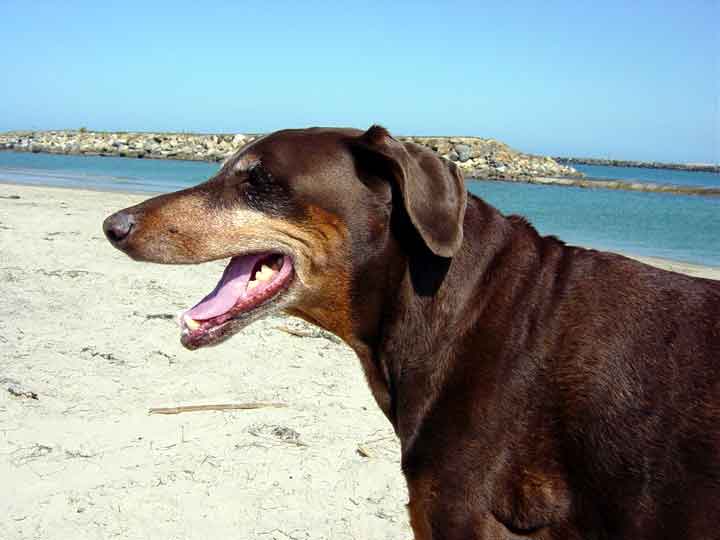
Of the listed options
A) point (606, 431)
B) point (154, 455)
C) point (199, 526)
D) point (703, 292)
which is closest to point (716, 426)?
point (606, 431)

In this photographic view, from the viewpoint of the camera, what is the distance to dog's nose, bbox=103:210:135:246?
3.62 meters

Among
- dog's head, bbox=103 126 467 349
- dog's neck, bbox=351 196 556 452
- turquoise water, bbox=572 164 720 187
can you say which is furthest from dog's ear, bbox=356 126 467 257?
turquoise water, bbox=572 164 720 187

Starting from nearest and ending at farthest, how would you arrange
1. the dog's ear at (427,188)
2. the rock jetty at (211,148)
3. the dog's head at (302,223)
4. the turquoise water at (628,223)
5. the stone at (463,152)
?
the dog's ear at (427,188)
the dog's head at (302,223)
the turquoise water at (628,223)
the stone at (463,152)
the rock jetty at (211,148)

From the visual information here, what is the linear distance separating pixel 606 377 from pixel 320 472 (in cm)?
272

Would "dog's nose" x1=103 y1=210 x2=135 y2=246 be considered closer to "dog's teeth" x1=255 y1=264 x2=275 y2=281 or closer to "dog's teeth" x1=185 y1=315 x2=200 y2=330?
"dog's teeth" x1=185 y1=315 x2=200 y2=330

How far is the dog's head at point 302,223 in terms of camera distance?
3316 millimetres

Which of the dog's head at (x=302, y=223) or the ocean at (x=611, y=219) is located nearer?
the dog's head at (x=302, y=223)

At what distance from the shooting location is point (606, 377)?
9.55 ft

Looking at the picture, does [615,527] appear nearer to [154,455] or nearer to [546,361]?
[546,361]

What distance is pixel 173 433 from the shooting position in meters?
5.52

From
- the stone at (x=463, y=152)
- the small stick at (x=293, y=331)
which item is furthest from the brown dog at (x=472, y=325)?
→ the stone at (x=463, y=152)

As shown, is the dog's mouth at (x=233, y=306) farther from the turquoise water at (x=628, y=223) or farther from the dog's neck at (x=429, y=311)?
the turquoise water at (x=628, y=223)

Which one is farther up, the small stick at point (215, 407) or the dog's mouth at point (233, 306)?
the dog's mouth at point (233, 306)

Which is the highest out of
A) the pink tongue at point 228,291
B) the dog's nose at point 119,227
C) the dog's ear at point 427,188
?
the dog's ear at point 427,188
